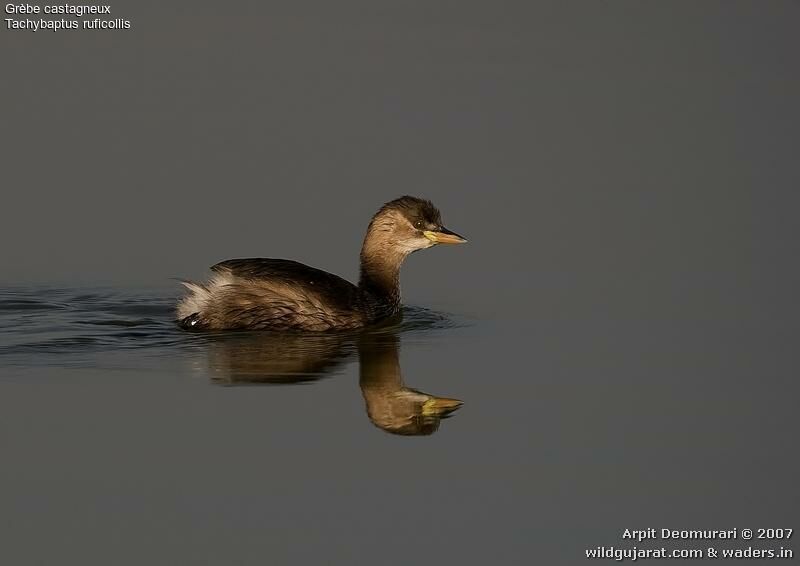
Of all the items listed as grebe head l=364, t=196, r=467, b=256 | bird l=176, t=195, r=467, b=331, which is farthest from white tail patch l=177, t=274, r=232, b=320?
grebe head l=364, t=196, r=467, b=256

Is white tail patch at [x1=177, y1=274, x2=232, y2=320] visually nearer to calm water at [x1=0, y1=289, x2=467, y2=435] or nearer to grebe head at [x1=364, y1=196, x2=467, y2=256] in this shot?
calm water at [x1=0, y1=289, x2=467, y2=435]

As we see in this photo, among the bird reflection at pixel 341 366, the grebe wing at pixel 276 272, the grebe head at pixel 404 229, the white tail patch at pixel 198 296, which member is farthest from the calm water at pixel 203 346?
the grebe head at pixel 404 229

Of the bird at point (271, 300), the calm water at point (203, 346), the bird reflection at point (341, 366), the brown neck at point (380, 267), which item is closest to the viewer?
the bird reflection at point (341, 366)

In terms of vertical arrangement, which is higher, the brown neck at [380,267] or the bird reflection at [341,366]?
the brown neck at [380,267]

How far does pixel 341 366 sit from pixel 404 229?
236 centimetres

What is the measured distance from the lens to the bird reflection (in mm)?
8461

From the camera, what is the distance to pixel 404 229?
38.9 ft

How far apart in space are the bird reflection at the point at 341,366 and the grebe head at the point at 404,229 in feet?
3.01

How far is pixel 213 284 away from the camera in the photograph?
11.0 m

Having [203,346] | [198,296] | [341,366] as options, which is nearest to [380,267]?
[198,296]

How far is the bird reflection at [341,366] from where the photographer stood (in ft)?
27.8

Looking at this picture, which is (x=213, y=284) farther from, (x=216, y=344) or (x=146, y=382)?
(x=146, y=382)

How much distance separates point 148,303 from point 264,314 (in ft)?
3.73

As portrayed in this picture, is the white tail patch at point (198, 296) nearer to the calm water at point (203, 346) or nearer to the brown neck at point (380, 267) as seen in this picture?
the calm water at point (203, 346)
